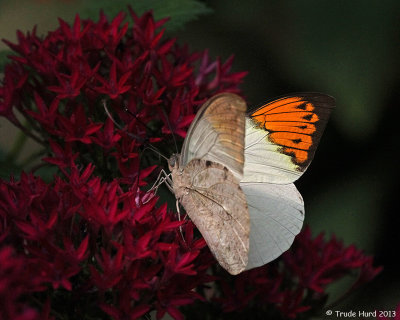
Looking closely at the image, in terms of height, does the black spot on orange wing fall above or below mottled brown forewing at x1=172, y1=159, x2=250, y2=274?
above

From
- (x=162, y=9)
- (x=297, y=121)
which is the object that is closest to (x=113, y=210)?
(x=297, y=121)

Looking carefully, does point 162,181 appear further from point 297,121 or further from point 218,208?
point 297,121

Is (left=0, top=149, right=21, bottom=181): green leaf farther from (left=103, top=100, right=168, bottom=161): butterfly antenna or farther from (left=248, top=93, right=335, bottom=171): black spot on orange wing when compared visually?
(left=248, top=93, right=335, bottom=171): black spot on orange wing

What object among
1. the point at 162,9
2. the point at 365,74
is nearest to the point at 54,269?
the point at 162,9

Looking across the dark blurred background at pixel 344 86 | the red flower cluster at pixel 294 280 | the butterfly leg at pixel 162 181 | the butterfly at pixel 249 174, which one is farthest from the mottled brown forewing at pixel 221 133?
the dark blurred background at pixel 344 86

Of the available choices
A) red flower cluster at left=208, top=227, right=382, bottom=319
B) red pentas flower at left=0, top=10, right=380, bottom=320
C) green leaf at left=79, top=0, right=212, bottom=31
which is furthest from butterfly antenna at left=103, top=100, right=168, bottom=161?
green leaf at left=79, top=0, right=212, bottom=31

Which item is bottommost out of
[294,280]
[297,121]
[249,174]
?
[294,280]
